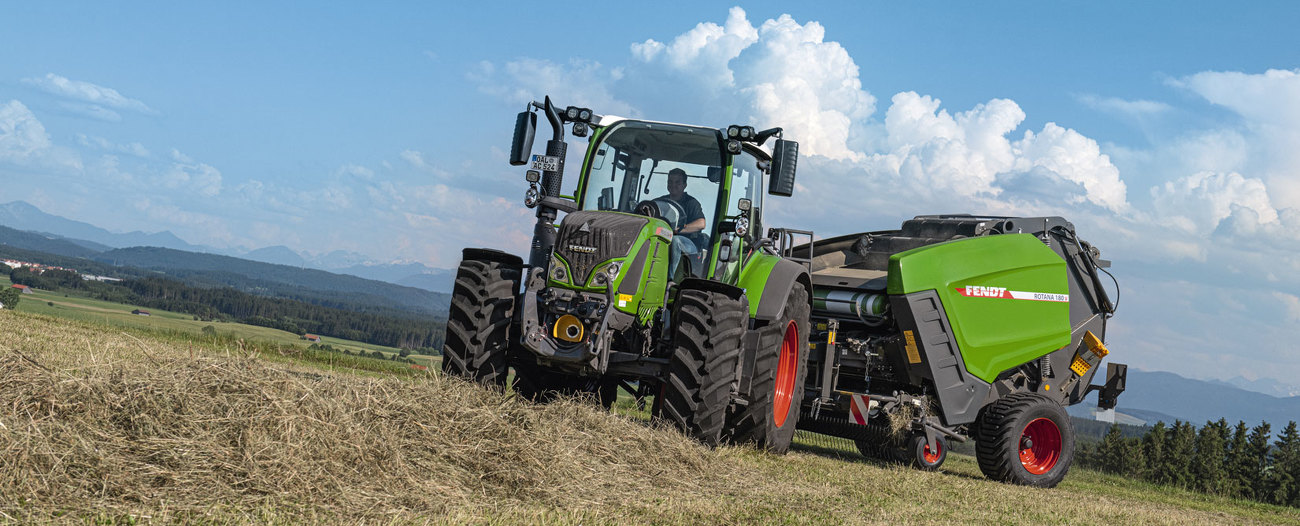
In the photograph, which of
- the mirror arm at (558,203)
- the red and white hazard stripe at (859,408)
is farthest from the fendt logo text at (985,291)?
the mirror arm at (558,203)

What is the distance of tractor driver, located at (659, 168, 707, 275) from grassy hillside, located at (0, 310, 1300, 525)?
5.72 feet

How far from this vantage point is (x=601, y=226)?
8117mm

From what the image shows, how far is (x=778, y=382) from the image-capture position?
9945mm

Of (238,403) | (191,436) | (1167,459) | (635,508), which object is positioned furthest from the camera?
(1167,459)

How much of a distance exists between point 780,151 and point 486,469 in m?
4.24

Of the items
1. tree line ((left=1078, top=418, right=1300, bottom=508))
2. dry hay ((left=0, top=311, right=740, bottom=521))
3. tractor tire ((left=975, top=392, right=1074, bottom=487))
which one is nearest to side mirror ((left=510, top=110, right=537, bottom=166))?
dry hay ((left=0, top=311, right=740, bottom=521))

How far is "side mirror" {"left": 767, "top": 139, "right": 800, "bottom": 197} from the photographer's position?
8.78m

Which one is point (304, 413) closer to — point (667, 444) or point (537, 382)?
point (667, 444)

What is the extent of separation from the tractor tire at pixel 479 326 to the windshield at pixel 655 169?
146 centimetres

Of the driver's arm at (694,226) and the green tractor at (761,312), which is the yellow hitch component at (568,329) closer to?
the green tractor at (761,312)

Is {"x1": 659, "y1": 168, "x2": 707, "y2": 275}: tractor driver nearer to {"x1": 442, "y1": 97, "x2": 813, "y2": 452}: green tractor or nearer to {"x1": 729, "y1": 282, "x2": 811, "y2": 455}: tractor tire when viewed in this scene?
{"x1": 442, "y1": 97, "x2": 813, "y2": 452}: green tractor

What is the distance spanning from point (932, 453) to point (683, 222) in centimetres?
387

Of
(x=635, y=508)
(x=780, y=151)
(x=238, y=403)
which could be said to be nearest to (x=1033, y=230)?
(x=780, y=151)

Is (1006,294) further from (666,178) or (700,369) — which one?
(700,369)
